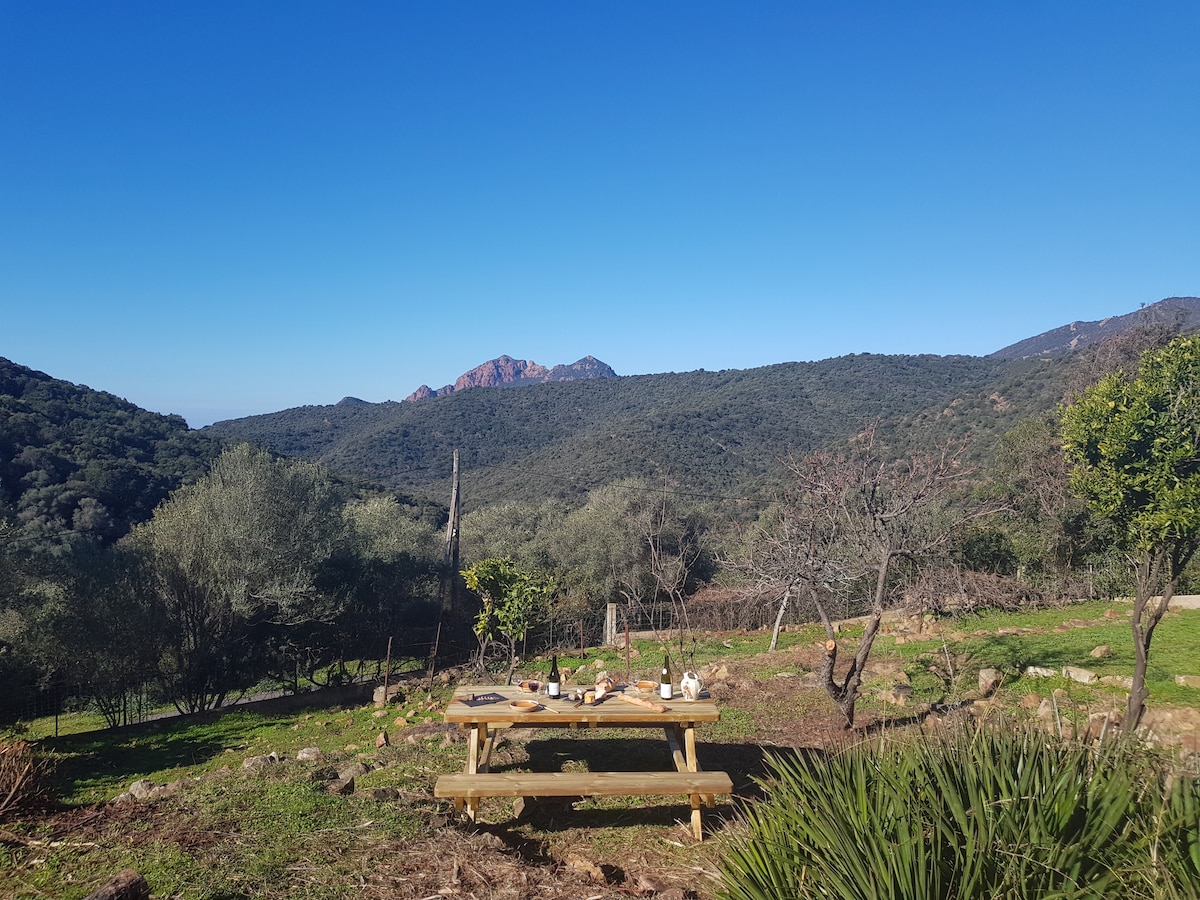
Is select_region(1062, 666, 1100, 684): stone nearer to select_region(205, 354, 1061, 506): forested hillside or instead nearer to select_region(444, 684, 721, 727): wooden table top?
select_region(444, 684, 721, 727): wooden table top

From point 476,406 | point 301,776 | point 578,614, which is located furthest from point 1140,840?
point 476,406

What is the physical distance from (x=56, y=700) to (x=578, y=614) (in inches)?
454

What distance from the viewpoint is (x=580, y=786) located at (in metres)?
5.20

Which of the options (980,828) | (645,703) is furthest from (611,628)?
(980,828)

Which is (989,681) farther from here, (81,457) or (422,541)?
(81,457)

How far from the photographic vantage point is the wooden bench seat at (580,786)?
16.8 ft

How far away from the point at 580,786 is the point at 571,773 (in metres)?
0.63

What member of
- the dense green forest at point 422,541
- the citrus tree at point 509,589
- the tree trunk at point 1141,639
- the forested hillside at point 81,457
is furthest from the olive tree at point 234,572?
the tree trunk at point 1141,639

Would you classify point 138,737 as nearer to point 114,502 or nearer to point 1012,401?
point 114,502

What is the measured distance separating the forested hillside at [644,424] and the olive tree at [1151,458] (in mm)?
25555

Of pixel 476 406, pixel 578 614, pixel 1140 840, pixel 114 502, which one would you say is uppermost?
pixel 476 406

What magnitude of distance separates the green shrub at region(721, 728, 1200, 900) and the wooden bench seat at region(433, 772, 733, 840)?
7.53 feet

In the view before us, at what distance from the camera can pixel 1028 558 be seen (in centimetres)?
1902

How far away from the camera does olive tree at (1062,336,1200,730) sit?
618 centimetres
